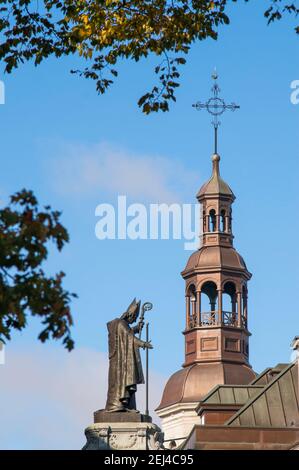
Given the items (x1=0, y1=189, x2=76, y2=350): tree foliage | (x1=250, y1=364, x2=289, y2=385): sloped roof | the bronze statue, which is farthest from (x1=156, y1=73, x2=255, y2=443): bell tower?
(x1=0, y1=189, x2=76, y2=350): tree foliage

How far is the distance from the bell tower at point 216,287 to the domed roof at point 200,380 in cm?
77

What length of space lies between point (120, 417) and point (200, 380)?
55920 millimetres

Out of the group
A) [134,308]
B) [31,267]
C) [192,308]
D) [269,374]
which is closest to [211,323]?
[192,308]

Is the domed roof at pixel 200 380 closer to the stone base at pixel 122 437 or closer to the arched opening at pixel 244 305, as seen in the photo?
the arched opening at pixel 244 305

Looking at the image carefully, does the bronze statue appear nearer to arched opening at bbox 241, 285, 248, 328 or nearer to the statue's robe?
the statue's robe

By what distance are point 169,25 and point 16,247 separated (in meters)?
9.24

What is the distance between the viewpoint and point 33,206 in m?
17.4

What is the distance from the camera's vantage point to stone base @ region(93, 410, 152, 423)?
118 ft

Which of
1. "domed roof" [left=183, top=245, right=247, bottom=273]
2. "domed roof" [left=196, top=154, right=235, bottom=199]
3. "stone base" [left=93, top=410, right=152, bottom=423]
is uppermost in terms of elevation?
"domed roof" [left=196, top=154, right=235, bottom=199]

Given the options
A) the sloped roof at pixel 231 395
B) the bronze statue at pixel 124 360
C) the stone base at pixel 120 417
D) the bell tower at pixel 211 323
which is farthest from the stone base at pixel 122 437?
the bell tower at pixel 211 323

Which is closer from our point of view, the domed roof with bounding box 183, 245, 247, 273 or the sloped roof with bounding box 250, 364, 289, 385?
the sloped roof with bounding box 250, 364, 289, 385

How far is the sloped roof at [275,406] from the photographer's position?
54906mm
